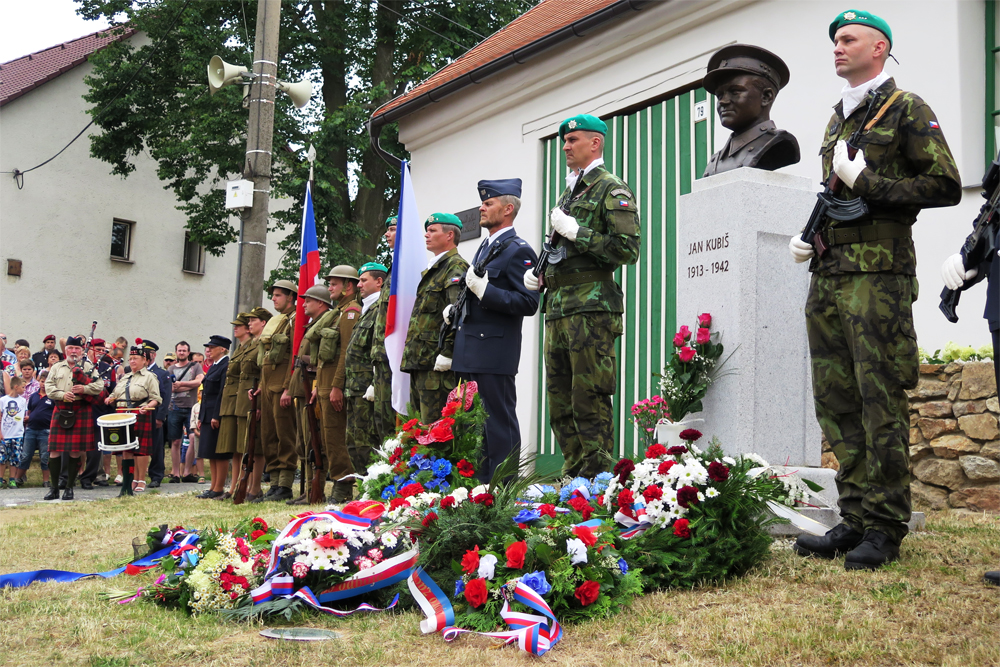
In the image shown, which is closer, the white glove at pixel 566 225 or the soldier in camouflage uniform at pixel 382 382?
the white glove at pixel 566 225

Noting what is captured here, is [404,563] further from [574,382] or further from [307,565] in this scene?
[574,382]

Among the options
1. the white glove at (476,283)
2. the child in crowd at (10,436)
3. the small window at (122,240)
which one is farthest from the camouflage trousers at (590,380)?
the small window at (122,240)

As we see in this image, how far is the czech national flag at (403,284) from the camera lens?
757 centimetres

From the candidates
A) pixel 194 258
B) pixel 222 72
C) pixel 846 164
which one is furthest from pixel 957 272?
pixel 194 258

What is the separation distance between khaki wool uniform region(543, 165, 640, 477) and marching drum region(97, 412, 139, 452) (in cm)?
654

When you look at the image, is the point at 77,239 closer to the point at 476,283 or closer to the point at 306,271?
the point at 306,271

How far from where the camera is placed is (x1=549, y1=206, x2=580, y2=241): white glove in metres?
5.26

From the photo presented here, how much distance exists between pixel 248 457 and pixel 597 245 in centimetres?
518

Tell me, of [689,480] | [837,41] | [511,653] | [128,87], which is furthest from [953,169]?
[128,87]

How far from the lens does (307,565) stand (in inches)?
157

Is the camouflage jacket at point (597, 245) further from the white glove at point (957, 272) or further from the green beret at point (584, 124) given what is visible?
the white glove at point (957, 272)

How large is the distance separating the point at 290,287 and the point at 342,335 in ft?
4.94

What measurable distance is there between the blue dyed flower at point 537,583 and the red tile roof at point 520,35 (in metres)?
6.81

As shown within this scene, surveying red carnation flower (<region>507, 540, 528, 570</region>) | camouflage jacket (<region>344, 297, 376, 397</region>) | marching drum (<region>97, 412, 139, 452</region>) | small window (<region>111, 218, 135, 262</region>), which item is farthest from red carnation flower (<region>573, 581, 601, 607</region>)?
small window (<region>111, 218, 135, 262</region>)
